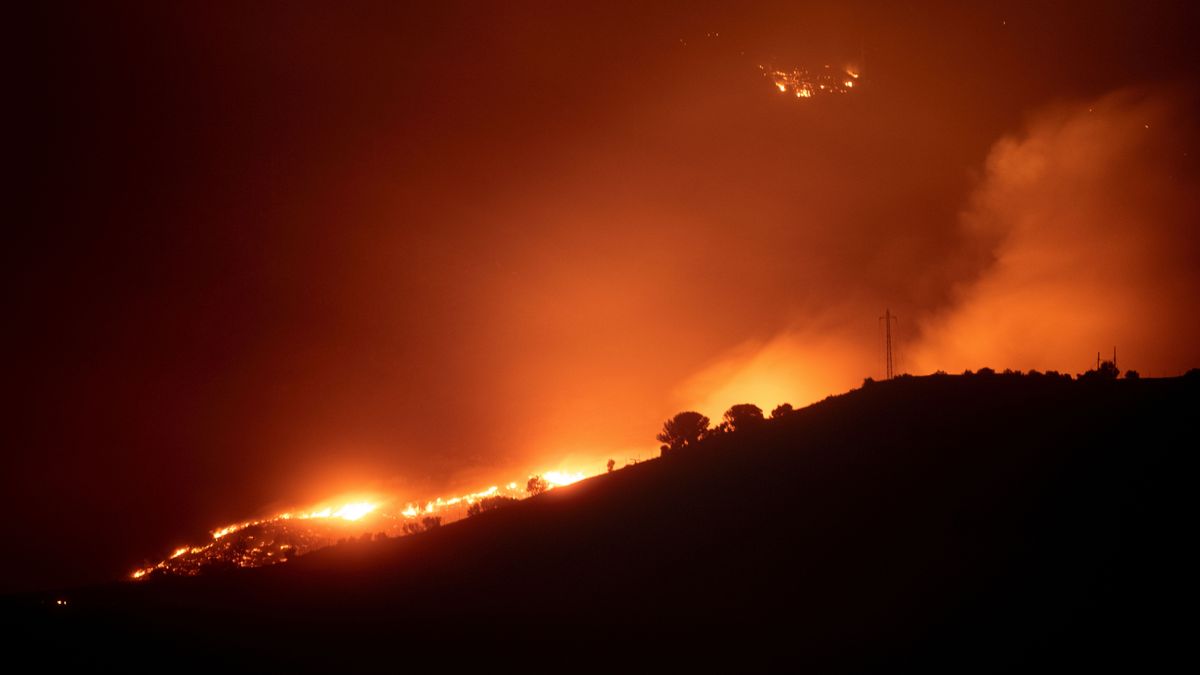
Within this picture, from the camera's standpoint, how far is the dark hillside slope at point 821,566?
1780 cm

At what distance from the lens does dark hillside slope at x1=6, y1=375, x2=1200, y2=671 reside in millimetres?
17797

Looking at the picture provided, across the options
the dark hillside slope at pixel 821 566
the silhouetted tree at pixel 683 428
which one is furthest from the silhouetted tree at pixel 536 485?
the dark hillside slope at pixel 821 566

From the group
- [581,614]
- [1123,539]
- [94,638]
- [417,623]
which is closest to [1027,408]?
[1123,539]

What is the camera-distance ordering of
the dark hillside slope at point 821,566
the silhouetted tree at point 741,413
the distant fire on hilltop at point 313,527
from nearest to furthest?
1. the dark hillside slope at point 821,566
2. the silhouetted tree at point 741,413
3. the distant fire on hilltop at point 313,527

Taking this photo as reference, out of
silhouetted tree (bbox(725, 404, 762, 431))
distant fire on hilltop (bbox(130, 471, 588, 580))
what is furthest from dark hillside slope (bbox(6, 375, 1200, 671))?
distant fire on hilltop (bbox(130, 471, 588, 580))

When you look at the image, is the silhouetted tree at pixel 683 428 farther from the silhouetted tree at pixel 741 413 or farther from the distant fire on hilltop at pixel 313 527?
the distant fire on hilltop at pixel 313 527

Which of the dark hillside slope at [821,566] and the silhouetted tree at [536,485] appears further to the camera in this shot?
the silhouetted tree at [536,485]

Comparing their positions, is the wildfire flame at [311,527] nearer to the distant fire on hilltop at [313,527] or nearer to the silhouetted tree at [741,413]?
the distant fire on hilltop at [313,527]

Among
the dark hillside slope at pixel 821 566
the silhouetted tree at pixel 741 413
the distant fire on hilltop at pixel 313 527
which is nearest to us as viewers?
the dark hillside slope at pixel 821 566

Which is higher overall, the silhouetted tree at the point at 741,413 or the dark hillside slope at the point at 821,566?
the silhouetted tree at the point at 741,413

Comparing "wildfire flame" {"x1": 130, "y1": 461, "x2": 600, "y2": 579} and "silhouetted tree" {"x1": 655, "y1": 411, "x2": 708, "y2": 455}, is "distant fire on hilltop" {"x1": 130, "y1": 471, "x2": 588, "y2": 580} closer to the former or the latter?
"wildfire flame" {"x1": 130, "y1": 461, "x2": 600, "y2": 579}

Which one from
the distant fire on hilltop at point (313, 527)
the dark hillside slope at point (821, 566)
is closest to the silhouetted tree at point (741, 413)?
the dark hillside slope at point (821, 566)

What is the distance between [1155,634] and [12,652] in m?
26.7

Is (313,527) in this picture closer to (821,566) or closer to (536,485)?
(536,485)
